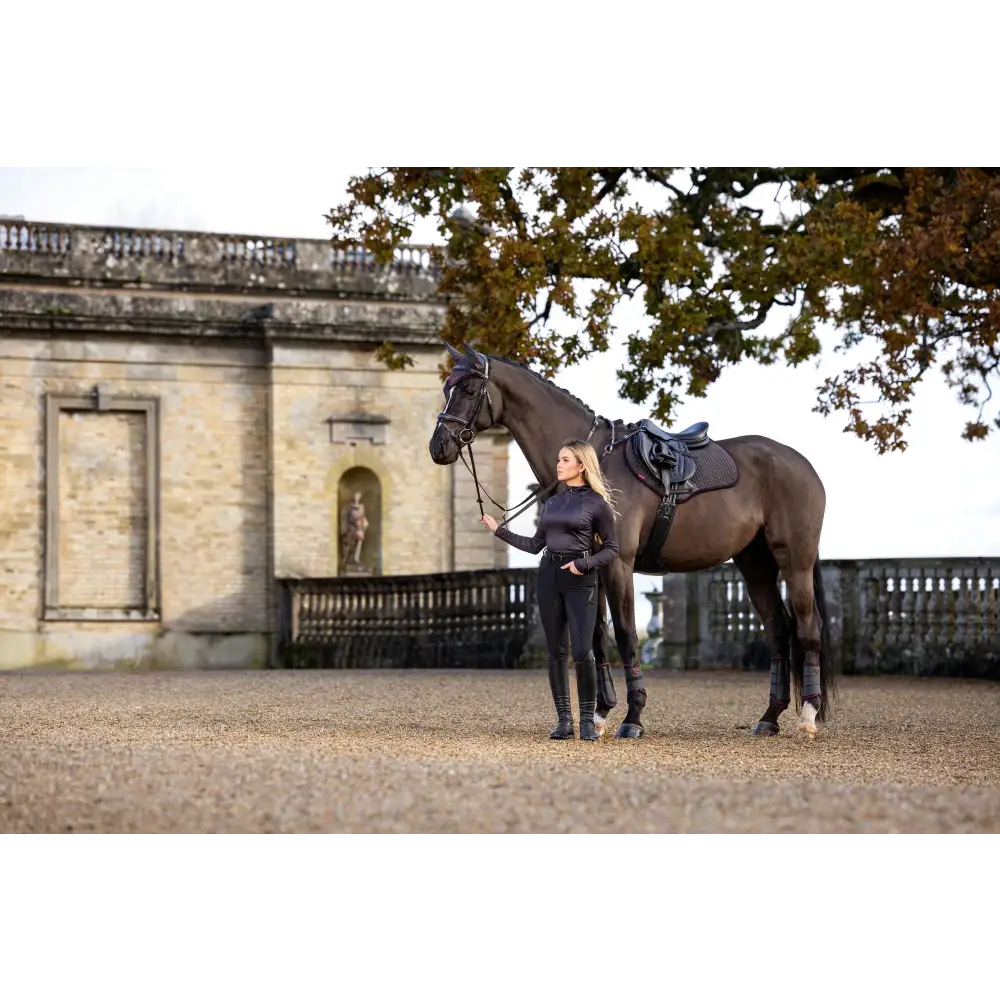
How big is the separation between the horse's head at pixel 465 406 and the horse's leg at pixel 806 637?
2.12m

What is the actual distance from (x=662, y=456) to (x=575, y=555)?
3.57 feet

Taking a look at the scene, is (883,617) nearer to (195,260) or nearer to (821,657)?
(821,657)

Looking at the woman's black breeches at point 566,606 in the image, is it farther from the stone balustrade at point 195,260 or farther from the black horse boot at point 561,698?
the stone balustrade at point 195,260

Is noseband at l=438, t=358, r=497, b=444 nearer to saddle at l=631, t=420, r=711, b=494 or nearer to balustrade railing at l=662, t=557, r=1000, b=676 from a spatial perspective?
saddle at l=631, t=420, r=711, b=494

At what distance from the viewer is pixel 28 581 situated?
25.4 metres

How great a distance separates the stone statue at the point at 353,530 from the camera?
26484 millimetres

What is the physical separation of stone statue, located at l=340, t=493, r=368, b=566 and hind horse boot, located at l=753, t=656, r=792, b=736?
54.4 feet

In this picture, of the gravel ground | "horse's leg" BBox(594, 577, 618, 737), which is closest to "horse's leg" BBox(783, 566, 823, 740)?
the gravel ground

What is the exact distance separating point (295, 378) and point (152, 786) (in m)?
20.7

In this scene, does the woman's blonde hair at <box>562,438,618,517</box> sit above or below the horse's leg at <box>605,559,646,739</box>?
above

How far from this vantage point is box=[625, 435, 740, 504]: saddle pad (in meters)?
9.70

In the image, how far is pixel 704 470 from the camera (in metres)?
9.95
